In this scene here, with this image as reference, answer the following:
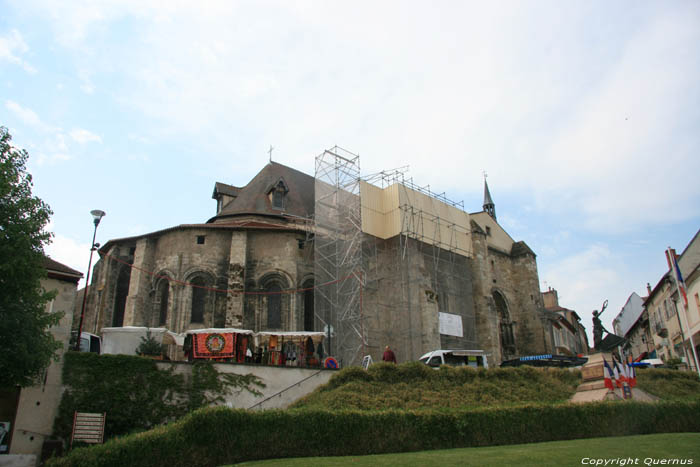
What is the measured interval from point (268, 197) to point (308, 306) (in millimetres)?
7472

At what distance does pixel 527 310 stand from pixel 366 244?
1395 cm

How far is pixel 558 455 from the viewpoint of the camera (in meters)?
10.9

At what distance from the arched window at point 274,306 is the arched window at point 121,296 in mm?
7279

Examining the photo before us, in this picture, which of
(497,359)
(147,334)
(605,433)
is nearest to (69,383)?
(147,334)

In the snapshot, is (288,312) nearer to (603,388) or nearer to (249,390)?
(249,390)

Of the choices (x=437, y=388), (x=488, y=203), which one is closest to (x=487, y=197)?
Answer: (x=488, y=203)

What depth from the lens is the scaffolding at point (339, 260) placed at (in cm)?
2730

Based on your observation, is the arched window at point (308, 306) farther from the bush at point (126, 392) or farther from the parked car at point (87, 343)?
the bush at point (126, 392)

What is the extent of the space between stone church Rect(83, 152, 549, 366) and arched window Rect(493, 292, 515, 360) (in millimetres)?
4608

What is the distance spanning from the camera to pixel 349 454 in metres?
13.1

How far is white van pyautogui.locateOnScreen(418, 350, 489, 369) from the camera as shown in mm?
22688

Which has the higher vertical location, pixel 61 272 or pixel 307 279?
pixel 307 279

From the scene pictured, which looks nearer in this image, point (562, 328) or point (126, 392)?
point (126, 392)

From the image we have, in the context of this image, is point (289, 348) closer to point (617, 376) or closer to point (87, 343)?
point (87, 343)
